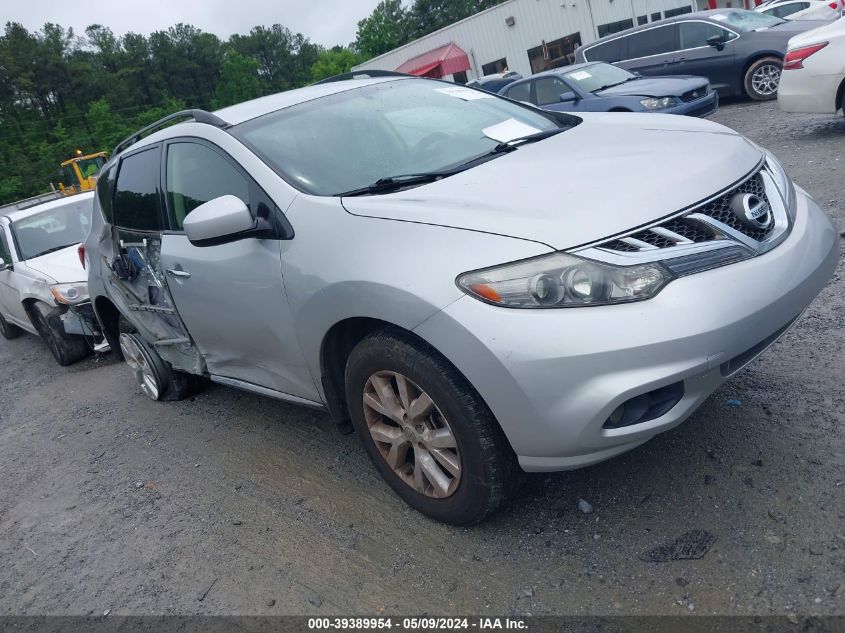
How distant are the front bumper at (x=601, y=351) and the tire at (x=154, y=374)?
310 centimetres

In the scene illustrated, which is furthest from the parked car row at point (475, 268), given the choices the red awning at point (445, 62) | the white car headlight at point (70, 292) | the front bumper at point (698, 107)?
the red awning at point (445, 62)

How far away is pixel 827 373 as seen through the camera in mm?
3385

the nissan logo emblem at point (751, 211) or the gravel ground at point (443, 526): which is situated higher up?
the nissan logo emblem at point (751, 211)

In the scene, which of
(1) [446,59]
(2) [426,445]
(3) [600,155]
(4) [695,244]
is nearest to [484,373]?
(2) [426,445]

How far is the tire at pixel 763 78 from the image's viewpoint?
38.8 feet

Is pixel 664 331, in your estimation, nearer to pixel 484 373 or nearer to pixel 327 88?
pixel 484 373

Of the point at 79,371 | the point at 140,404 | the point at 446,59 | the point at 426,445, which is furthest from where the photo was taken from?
the point at 446,59

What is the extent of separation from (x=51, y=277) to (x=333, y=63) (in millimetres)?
84382

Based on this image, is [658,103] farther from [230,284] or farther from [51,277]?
[230,284]

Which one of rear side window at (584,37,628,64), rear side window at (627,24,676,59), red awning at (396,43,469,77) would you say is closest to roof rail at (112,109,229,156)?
rear side window at (627,24,676,59)

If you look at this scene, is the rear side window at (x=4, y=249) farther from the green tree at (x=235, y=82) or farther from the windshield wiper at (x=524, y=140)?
the green tree at (x=235, y=82)

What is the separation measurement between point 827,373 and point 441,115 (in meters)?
2.23

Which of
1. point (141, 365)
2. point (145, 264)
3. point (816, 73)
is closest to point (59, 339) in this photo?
point (141, 365)

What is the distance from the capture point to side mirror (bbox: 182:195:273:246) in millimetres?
2959
